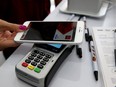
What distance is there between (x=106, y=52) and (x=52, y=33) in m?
0.17

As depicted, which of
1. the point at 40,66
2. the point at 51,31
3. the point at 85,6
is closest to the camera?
the point at 40,66

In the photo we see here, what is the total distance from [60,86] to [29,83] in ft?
0.26

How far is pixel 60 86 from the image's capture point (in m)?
0.47

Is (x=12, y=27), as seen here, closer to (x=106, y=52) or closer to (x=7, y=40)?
(x=7, y=40)

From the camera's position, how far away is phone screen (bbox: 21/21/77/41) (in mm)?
540

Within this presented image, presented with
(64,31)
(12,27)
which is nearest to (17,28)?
(12,27)

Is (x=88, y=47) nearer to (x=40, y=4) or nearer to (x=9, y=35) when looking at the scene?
(x=9, y=35)

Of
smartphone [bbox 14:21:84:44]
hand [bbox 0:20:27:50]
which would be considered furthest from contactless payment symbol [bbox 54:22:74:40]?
hand [bbox 0:20:27:50]

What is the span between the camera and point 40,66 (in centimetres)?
47

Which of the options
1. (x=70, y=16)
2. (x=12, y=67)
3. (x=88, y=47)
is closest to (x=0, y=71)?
(x=12, y=67)

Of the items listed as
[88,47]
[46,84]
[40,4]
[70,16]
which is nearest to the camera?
[46,84]

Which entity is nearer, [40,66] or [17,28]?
[40,66]

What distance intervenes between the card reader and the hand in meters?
0.11

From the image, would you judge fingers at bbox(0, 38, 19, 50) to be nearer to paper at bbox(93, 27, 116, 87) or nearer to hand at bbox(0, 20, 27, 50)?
hand at bbox(0, 20, 27, 50)
